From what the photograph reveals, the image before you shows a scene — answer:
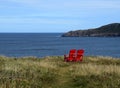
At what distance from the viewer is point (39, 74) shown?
17000 millimetres

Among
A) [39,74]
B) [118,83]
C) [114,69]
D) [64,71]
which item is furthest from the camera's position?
[64,71]

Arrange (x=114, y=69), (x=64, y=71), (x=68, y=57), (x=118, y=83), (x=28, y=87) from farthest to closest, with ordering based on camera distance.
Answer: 1. (x=68, y=57)
2. (x=64, y=71)
3. (x=114, y=69)
4. (x=118, y=83)
5. (x=28, y=87)

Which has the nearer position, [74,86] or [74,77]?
[74,86]

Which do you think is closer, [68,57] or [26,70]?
[26,70]

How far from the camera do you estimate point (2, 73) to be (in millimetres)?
15789

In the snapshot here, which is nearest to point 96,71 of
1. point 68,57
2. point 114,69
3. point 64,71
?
point 114,69

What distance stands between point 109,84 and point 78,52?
12276 mm

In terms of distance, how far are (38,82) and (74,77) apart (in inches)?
104

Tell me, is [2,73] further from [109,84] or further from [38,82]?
[109,84]

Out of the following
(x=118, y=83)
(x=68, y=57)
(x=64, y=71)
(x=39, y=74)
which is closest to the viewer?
(x=118, y=83)

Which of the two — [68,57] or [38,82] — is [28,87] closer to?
[38,82]

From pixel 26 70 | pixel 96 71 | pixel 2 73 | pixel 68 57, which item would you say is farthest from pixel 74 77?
pixel 68 57

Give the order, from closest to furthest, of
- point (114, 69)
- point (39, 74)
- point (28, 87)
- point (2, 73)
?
point (28, 87) < point (2, 73) < point (39, 74) < point (114, 69)

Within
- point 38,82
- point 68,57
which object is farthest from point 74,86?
point 68,57
